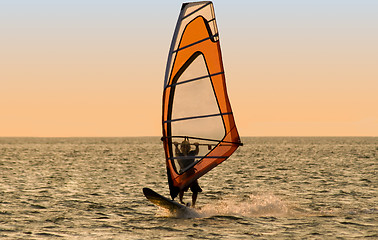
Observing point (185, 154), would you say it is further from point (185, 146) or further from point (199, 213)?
point (199, 213)

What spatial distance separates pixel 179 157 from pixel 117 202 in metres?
5.96

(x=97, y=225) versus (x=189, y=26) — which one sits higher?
(x=189, y=26)

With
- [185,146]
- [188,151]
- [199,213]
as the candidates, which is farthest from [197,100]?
[199,213]

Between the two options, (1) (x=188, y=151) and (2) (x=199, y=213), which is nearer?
(1) (x=188, y=151)

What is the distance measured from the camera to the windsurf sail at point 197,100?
15547 mm

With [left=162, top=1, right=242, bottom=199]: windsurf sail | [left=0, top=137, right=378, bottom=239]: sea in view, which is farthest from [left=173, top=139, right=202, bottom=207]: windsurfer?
[left=0, top=137, right=378, bottom=239]: sea

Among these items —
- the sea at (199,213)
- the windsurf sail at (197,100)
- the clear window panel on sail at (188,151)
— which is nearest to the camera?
the sea at (199,213)

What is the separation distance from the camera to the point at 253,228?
14.8 m

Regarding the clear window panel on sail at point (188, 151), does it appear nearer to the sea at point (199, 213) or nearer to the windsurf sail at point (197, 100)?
the windsurf sail at point (197, 100)

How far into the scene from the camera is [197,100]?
1574 centimetres

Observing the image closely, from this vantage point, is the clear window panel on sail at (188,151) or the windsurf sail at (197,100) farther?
the clear window panel on sail at (188,151)

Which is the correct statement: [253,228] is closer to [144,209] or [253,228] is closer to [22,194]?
[144,209]

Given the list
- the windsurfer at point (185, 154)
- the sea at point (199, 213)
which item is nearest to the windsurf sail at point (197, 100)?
the windsurfer at point (185, 154)

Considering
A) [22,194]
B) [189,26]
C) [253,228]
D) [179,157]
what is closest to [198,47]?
[189,26]
